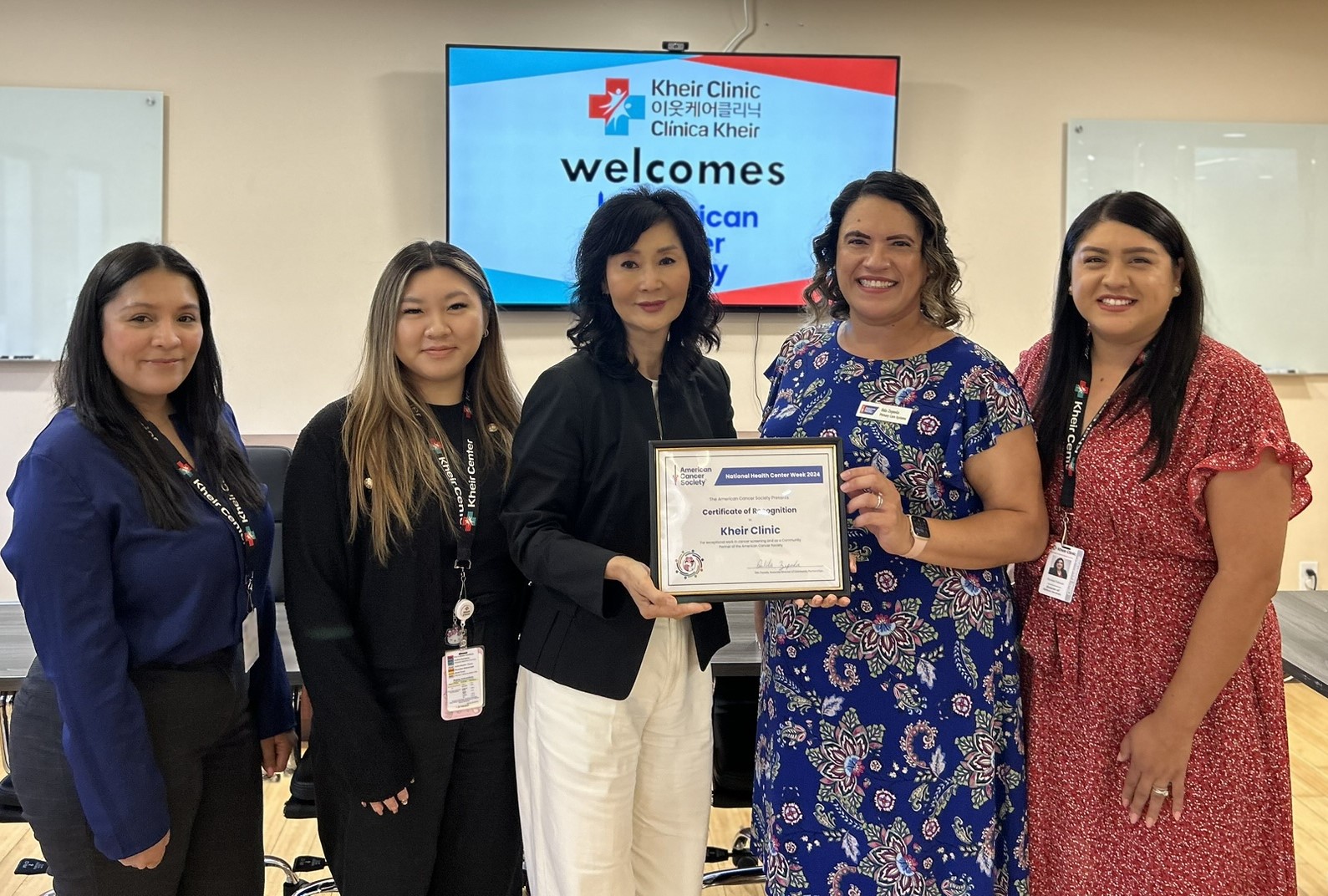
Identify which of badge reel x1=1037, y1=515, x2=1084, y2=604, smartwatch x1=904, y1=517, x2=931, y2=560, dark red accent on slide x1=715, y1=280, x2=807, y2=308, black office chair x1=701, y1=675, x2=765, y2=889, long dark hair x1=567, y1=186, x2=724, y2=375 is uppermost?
dark red accent on slide x1=715, y1=280, x2=807, y2=308

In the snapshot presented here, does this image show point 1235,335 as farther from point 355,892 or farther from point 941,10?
point 355,892

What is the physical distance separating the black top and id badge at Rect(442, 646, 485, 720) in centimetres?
4

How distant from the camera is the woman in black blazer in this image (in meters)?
1.57

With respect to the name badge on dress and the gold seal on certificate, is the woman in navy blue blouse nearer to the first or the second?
the gold seal on certificate

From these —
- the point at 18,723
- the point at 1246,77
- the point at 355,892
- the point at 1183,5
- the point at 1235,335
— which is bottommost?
the point at 355,892

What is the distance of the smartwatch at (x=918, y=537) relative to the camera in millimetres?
1497

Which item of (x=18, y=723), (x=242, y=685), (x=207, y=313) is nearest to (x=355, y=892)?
(x=242, y=685)

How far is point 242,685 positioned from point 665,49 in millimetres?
3283

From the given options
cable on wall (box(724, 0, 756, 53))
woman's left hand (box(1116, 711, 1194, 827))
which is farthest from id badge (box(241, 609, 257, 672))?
cable on wall (box(724, 0, 756, 53))

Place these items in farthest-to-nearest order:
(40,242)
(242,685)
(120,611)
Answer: (40,242) → (242,685) → (120,611)

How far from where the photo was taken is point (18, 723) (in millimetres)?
1569

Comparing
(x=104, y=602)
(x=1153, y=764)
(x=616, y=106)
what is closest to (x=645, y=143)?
(x=616, y=106)

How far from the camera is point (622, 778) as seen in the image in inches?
63.2

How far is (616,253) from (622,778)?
0.92m
